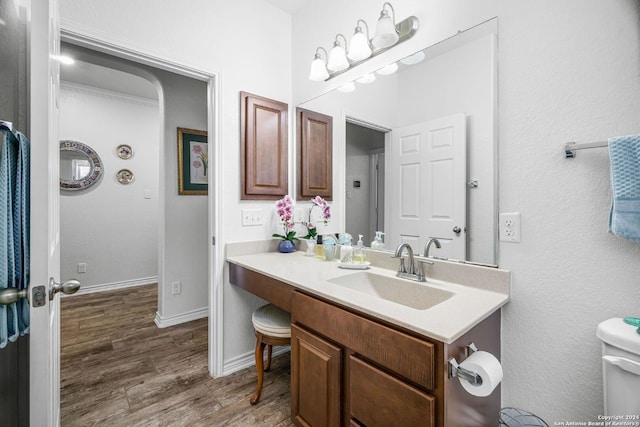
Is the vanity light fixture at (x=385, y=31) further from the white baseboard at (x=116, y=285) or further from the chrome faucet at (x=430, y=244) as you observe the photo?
the white baseboard at (x=116, y=285)

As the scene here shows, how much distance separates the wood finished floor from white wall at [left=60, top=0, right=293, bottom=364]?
29 centimetres

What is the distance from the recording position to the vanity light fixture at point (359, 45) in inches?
64.0

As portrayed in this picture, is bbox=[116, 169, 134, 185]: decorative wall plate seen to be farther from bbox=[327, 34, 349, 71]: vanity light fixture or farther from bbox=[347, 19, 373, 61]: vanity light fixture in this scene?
bbox=[347, 19, 373, 61]: vanity light fixture

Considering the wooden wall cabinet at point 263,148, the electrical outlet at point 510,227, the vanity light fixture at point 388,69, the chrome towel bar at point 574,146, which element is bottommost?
the electrical outlet at point 510,227

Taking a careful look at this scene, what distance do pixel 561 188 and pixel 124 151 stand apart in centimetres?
453

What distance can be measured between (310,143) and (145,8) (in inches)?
48.0

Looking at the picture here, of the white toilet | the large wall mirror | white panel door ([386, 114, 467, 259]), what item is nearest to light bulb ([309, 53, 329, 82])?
the large wall mirror

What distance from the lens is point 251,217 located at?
2051 millimetres

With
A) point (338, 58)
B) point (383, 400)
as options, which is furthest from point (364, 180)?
point (383, 400)

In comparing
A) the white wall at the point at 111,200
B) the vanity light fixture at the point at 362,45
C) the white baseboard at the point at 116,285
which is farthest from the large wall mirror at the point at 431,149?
the white baseboard at the point at 116,285

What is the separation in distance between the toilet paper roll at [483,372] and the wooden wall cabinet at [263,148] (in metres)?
1.59

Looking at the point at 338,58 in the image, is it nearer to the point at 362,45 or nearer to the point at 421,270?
the point at 362,45

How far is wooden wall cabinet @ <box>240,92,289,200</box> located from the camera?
1.98 meters

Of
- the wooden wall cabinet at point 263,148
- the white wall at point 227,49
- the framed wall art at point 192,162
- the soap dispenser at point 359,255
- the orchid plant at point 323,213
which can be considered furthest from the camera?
the framed wall art at point 192,162
